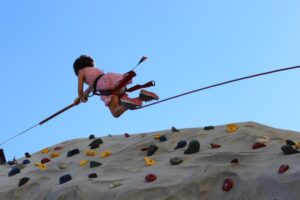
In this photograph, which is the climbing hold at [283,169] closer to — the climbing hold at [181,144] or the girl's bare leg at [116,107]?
the climbing hold at [181,144]

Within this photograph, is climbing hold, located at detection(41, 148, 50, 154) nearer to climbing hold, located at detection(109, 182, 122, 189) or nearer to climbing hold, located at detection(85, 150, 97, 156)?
climbing hold, located at detection(85, 150, 97, 156)

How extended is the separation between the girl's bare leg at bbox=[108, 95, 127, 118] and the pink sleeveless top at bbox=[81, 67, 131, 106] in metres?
0.05

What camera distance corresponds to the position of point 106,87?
6.74 meters

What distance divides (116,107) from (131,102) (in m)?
0.20

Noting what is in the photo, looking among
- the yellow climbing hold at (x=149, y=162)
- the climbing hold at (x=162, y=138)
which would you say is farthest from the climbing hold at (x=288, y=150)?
the climbing hold at (x=162, y=138)

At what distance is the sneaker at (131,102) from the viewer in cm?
648

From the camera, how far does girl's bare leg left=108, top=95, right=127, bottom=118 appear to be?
258 inches

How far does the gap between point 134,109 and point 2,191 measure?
167cm

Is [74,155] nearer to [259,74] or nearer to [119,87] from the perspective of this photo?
[119,87]

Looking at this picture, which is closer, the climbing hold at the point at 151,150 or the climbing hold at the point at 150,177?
the climbing hold at the point at 150,177

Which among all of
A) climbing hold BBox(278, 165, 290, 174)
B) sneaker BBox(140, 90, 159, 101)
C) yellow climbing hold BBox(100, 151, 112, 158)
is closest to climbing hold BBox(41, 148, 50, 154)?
yellow climbing hold BBox(100, 151, 112, 158)

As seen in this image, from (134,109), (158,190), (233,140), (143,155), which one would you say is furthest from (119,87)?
(158,190)

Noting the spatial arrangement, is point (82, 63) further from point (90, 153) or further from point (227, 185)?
point (227, 185)

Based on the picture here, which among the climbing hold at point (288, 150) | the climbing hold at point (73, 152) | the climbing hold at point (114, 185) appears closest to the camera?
the climbing hold at point (288, 150)
